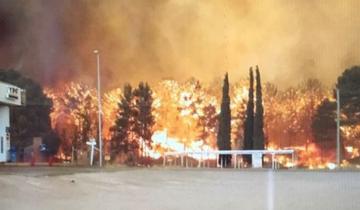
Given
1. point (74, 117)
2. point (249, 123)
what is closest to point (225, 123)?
point (249, 123)

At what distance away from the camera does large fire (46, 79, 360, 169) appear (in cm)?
1219

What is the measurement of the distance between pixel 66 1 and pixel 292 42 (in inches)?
93.0

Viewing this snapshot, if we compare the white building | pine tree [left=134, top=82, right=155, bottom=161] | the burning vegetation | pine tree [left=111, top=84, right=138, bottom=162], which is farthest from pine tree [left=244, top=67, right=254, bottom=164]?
the white building

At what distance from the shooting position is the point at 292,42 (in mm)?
5590

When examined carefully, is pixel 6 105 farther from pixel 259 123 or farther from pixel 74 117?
pixel 259 123

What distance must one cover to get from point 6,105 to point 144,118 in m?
2.84

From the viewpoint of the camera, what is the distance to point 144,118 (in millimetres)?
13664

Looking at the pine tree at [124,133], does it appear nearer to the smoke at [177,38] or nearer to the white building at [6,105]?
the smoke at [177,38]

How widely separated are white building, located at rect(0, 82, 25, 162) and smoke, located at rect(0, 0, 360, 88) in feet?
1.78

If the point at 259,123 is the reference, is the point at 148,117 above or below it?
above

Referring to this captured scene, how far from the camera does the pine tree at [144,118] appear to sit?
1360 centimetres

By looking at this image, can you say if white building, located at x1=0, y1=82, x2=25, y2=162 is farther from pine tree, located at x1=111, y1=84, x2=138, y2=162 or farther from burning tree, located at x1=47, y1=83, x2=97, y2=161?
pine tree, located at x1=111, y1=84, x2=138, y2=162

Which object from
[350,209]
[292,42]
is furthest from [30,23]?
[350,209]

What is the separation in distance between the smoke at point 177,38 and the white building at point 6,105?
0.54 m
